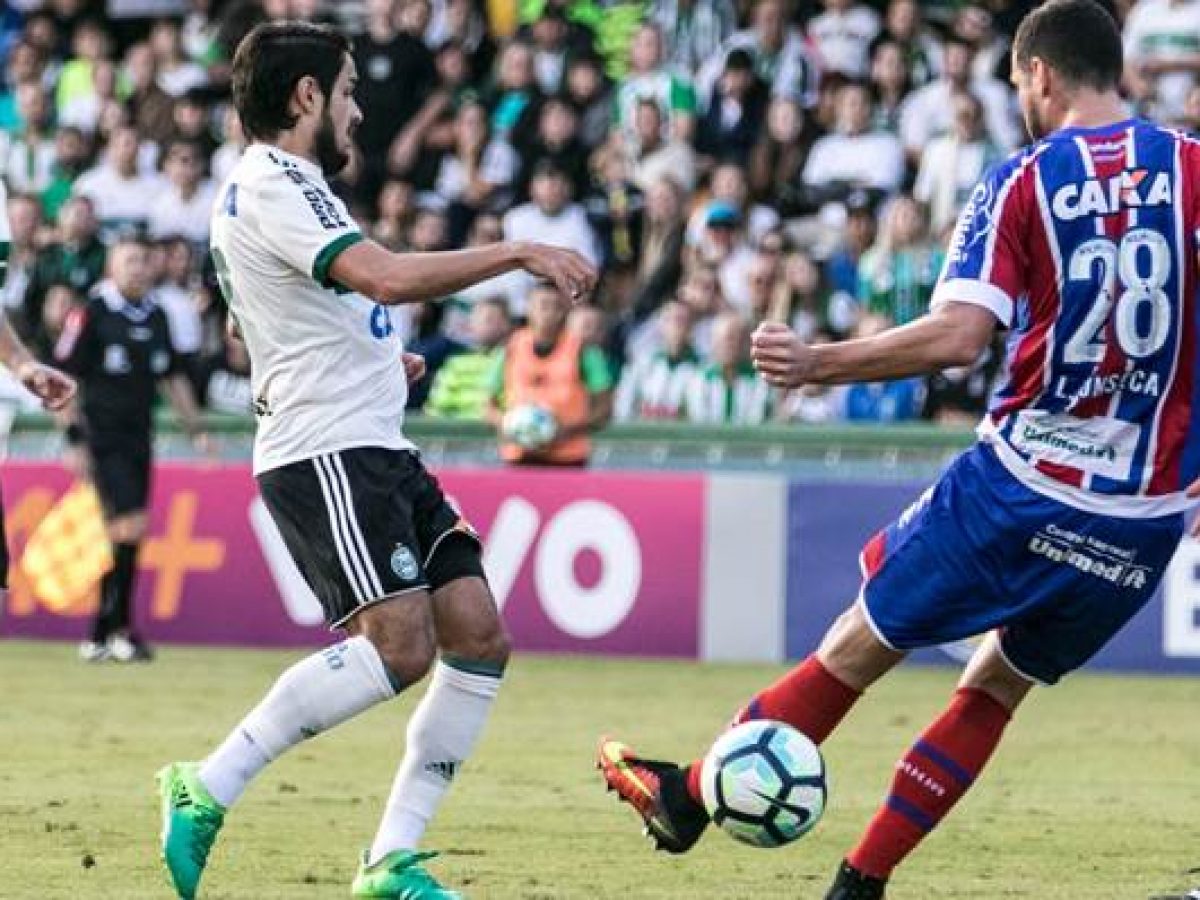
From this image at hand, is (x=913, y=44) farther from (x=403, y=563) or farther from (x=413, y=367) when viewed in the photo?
(x=403, y=563)

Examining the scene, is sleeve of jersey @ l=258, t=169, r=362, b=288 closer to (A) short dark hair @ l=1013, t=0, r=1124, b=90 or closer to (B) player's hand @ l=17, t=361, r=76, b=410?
(B) player's hand @ l=17, t=361, r=76, b=410

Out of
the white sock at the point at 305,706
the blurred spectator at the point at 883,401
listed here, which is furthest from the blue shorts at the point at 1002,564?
the blurred spectator at the point at 883,401

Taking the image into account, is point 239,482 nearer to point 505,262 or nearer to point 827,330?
point 827,330

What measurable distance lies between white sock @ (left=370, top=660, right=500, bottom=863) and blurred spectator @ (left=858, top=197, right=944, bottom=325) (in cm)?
1017

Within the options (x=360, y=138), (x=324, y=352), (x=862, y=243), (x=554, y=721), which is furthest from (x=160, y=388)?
(x=324, y=352)

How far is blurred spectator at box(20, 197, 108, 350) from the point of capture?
66.9 ft

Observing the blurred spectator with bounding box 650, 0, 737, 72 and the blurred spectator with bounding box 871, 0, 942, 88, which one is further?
the blurred spectator with bounding box 650, 0, 737, 72

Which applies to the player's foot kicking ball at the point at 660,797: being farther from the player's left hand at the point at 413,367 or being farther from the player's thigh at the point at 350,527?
the player's left hand at the point at 413,367

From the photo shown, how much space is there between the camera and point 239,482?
18.0 meters

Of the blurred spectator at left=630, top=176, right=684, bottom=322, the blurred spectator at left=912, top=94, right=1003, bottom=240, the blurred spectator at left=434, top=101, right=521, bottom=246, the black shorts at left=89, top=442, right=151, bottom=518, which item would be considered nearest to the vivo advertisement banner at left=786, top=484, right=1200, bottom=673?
the blurred spectator at left=912, top=94, right=1003, bottom=240

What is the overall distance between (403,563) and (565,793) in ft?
10.8

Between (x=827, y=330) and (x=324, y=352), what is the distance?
33.7 ft

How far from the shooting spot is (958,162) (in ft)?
61.3

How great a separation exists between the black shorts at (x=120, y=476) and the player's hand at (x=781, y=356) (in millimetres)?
10415
